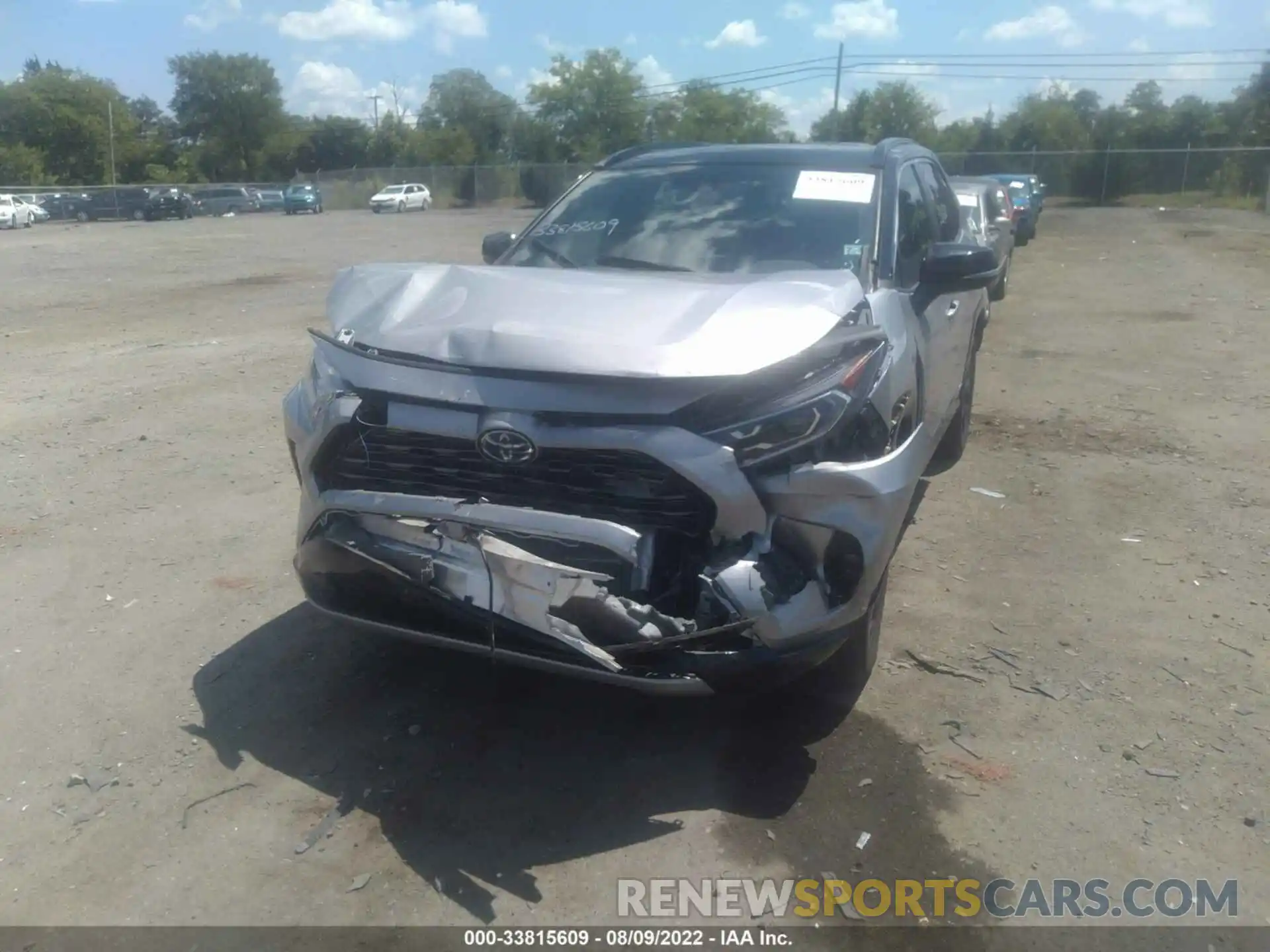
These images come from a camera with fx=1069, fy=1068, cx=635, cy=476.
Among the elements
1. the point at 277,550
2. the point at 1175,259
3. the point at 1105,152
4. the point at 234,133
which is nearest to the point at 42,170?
the point at 234,133

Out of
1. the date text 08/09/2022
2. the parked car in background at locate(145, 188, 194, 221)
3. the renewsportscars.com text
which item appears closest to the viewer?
the date text 08/09/2022

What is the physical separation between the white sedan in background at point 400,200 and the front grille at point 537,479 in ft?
169

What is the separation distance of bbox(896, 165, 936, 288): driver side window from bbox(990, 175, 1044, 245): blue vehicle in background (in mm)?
16687

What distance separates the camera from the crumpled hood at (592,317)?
3.00m

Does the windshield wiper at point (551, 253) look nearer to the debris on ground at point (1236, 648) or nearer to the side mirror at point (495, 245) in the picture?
the side mirror at point (495, 245)

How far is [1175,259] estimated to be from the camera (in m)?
20.5

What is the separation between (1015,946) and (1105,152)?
49.1 m

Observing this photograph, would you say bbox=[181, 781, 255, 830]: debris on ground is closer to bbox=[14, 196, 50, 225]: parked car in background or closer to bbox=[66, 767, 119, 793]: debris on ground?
bbox=[66, 767, 119, 793]: debris on ground

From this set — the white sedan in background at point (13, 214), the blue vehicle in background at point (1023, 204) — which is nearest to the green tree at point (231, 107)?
the white sedan in background at point (13, 214)

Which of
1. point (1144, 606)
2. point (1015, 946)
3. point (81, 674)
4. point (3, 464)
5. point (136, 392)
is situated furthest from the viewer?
point (136, 392)

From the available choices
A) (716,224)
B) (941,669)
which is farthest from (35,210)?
(941,669)

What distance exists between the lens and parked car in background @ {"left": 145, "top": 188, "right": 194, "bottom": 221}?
162 ft

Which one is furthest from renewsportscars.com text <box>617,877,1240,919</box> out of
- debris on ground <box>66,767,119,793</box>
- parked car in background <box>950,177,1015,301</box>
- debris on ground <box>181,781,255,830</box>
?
parked car in background <box>950,177,1015,301</box>

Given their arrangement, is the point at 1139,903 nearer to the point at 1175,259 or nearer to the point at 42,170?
the point at 1175,259
